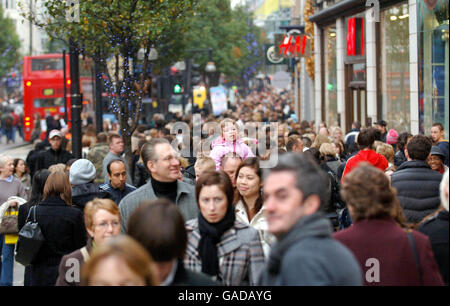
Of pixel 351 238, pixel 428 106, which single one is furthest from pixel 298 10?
pixel 351 238

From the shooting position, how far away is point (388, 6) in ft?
64.3

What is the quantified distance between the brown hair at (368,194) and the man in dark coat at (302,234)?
964 millimetres

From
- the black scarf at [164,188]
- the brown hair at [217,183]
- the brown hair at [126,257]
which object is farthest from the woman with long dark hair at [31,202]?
the brown hair at [126,257]

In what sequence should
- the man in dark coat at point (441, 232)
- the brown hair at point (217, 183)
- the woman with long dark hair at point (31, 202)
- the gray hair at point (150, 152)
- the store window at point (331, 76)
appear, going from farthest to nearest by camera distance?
the store window at point (331, 76) < the woman with long dark hair at point (31, 202) < the gray hair at point (150, 152) < the brown hair at point (217, 183) < the man in dark coat at point (441, 232)

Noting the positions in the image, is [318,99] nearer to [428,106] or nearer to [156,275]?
[428,106]

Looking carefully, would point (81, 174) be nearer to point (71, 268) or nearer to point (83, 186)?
point (83, 186)

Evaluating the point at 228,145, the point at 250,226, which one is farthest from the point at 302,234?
the point at 228,145

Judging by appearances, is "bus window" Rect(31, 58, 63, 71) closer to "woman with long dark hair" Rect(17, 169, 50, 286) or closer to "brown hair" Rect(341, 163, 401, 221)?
"woman with long dark hair" Rect(17, 169, 50, 286)

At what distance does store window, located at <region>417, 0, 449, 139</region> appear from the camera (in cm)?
1639

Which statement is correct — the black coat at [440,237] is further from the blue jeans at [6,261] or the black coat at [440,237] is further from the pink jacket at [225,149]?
the blue jeans at [6,261]

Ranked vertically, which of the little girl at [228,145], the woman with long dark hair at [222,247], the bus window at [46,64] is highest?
the bus window at [46,64]

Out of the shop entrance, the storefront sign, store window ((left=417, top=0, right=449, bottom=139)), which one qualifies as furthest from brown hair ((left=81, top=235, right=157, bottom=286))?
the shop entrance

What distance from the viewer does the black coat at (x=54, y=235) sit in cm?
728

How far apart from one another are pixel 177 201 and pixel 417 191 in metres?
1.84
